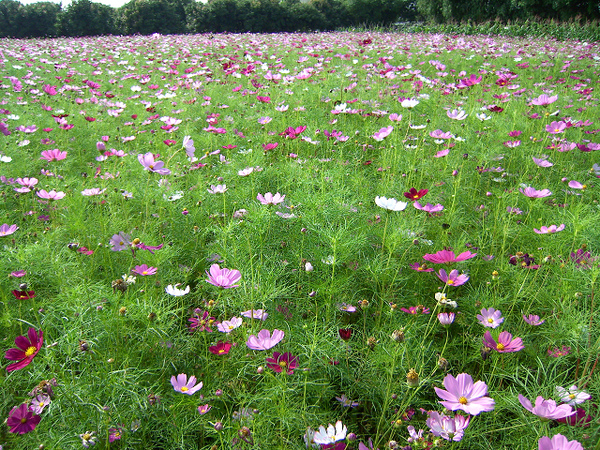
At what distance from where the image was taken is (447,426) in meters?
0.80

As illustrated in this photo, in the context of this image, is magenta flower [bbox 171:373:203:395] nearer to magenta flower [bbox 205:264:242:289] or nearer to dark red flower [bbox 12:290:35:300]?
magenta flower [bbox 205:264:242:289]

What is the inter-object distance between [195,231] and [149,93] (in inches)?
122

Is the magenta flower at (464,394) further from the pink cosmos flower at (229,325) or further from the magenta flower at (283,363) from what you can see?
the pink cosmos flower at (229,325)

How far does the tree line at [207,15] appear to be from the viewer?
16047mm

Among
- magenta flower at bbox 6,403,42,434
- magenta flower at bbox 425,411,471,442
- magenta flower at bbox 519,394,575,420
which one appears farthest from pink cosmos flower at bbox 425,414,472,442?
magenta flower at bbox 6,403,42,434

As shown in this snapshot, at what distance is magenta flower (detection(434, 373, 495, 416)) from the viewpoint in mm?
736

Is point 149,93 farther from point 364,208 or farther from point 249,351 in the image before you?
point 249,351

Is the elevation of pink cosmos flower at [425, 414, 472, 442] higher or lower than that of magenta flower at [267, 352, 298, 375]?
lower

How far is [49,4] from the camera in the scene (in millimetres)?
18219

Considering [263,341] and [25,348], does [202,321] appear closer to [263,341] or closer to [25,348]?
[263,341]

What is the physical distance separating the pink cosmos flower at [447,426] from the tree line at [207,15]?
61.4ft

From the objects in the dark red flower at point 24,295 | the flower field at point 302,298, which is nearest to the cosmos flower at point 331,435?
the flower field at point 302,298

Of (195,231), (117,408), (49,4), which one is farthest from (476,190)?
(49,4)

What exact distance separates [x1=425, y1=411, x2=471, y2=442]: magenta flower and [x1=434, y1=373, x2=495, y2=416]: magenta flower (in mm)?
49
